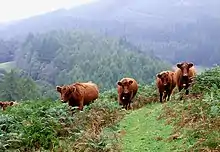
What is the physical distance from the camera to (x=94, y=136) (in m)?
12.0

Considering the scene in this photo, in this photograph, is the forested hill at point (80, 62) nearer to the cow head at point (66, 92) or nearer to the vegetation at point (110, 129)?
the cow head at point (66, 92)

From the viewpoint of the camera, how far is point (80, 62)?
153m

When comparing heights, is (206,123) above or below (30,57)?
above

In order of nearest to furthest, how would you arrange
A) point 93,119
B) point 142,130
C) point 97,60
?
1. point 142,130
2. point 93,119
3. point 97,60

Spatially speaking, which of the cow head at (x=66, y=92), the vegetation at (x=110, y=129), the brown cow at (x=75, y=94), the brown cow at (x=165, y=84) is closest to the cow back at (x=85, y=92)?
the brown cow at (x=75, y=94)

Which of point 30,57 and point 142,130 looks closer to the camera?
point 142,130

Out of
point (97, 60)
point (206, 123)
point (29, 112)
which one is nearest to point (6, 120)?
point (29, 112)

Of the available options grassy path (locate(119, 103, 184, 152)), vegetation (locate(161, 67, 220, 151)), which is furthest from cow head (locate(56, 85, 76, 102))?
vegetation (locate(161, 67, 220, 151))

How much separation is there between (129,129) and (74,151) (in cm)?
387

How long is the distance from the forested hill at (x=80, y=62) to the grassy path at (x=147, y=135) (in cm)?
8882

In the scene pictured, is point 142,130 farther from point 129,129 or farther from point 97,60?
point 97,60

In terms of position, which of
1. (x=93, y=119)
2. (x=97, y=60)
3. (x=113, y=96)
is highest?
(x=93, y=119)

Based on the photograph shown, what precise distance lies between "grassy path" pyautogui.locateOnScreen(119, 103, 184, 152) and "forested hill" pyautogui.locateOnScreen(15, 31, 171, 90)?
88817mm

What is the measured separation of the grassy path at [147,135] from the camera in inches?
448
